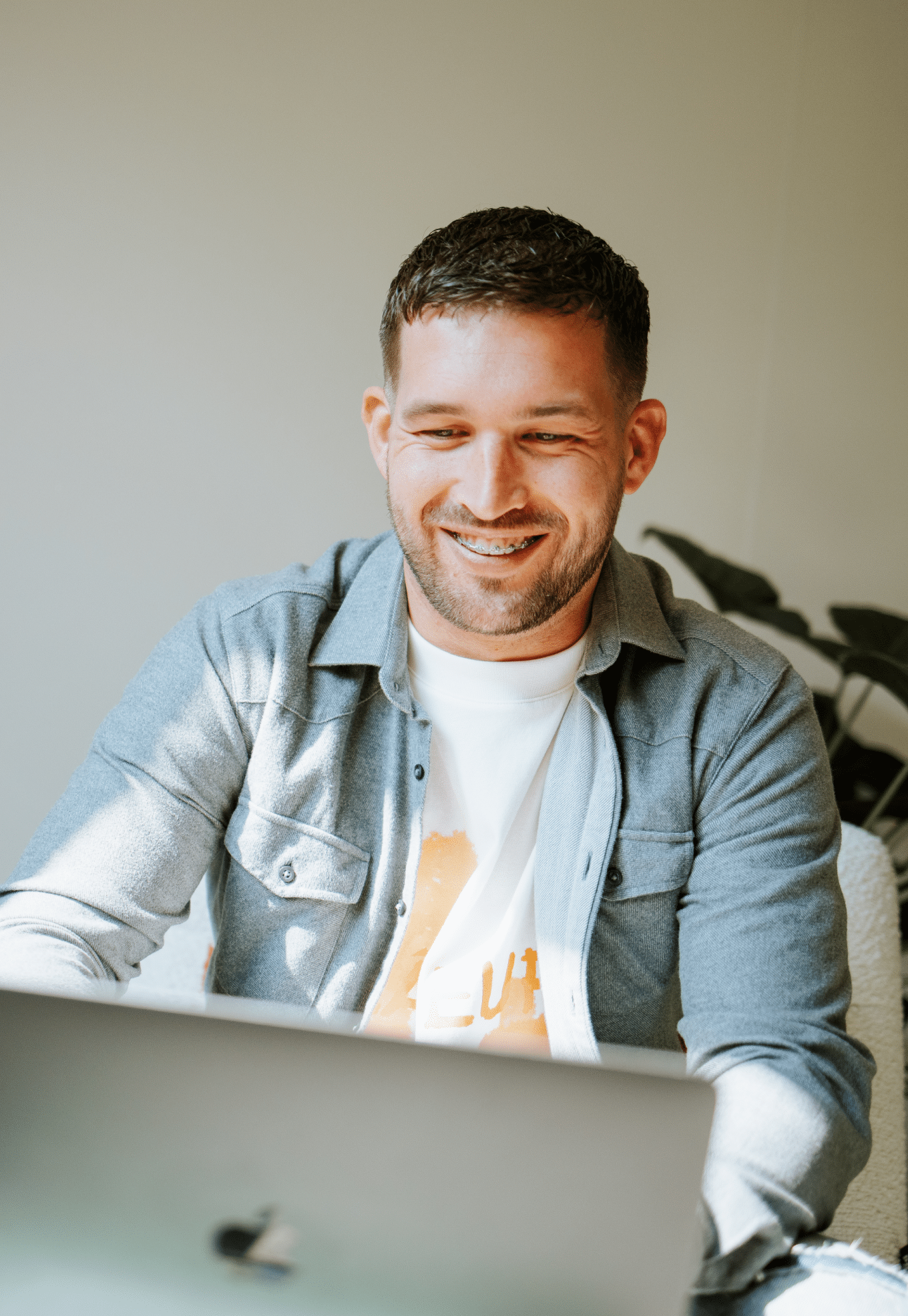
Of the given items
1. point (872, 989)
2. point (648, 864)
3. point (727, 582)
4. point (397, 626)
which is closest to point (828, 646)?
point (727, 582)

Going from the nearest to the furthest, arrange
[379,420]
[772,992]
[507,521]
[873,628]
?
[772,992], [507,521], [379,420], [873,628]

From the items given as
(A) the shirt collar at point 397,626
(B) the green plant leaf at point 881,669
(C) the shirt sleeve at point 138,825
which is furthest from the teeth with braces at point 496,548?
(B) the green plant leaf at point 881,669

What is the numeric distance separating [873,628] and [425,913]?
124 centimetres

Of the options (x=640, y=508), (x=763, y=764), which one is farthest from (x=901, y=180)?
(x=763, y=764)

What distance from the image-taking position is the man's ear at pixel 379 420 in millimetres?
1304

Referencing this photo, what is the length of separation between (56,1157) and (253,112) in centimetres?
228

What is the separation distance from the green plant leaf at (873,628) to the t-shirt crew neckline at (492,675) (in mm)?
970

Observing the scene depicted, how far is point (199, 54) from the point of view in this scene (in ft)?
7.32

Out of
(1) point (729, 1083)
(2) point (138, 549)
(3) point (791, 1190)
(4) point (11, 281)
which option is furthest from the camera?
(2) point (138, 549)

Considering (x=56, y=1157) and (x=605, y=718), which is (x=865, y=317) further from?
(x=56, y=1157)

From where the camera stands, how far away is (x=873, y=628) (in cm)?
207

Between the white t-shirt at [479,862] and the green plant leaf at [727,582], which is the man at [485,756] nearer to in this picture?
the white t-shirt at [479,862]

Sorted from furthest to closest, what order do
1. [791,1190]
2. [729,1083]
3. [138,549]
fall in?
1. [138,549]
2. [729,1083]
3. [791,1190]

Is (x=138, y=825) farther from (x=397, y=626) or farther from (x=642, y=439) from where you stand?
(x=642, y=439)
